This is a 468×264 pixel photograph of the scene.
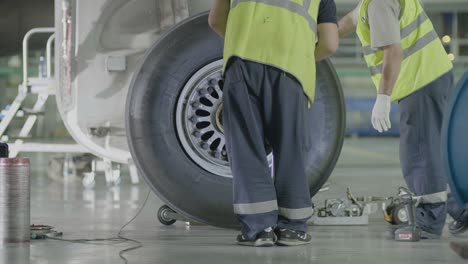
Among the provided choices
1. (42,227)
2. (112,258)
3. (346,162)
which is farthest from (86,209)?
(346,162)

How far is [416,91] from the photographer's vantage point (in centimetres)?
414

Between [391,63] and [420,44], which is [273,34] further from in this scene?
[420,44]

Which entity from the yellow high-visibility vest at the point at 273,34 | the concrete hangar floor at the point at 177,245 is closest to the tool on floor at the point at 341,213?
the concrete hangar floor at the point at 177,245

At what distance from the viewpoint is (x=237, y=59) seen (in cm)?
367

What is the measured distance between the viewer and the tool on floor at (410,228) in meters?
3.88

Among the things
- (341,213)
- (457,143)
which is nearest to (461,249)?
(457,143)

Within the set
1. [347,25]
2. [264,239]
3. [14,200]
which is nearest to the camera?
[264,239]

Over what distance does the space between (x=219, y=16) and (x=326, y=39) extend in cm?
44

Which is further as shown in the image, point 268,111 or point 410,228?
point 410,228

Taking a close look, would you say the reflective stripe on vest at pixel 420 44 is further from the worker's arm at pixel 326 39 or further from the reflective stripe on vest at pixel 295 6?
the reflective stripe on vest at pixel 295 6

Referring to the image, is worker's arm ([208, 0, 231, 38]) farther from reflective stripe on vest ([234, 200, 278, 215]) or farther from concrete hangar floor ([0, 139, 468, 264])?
concrete hangar floor ([0, 139, 468, 264])

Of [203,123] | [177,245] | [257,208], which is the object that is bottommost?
[177,245]

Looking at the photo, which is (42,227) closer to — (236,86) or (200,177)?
(200,177)

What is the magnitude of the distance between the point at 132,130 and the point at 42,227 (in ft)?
1.88
